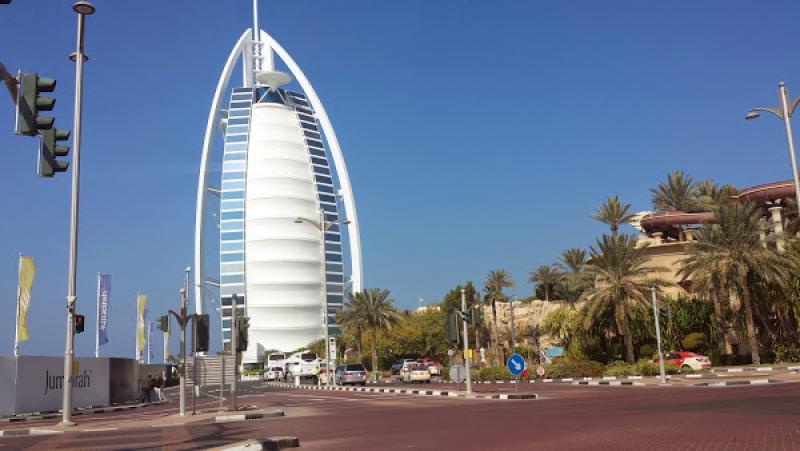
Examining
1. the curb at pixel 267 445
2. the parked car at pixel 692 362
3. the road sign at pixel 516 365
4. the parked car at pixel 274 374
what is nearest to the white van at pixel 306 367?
the parked car at pixel 274 374

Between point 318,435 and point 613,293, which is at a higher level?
point 613,293

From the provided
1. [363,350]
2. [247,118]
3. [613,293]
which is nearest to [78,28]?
[613,293]

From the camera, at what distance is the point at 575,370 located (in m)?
45.4

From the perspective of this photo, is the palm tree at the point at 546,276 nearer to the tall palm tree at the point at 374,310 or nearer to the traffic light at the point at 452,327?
the tall palm tree at the point at 374,310

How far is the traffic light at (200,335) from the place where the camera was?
23.0m

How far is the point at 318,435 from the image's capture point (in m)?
14.4

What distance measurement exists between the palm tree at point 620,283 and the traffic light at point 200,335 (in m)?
33.5

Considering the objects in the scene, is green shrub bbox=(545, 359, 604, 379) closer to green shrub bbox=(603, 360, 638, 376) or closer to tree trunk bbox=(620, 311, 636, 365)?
green shrub bbox=(603, 360, 638, 376)

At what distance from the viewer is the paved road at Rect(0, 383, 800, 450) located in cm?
1076

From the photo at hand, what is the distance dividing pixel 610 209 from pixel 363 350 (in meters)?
34.1

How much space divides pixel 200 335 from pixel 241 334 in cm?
213

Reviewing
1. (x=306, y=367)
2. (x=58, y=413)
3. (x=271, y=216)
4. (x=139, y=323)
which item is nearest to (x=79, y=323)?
(x=58, y=413)

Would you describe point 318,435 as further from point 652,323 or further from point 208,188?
A: point 208,188

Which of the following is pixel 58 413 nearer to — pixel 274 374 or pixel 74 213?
pixel 74 213
